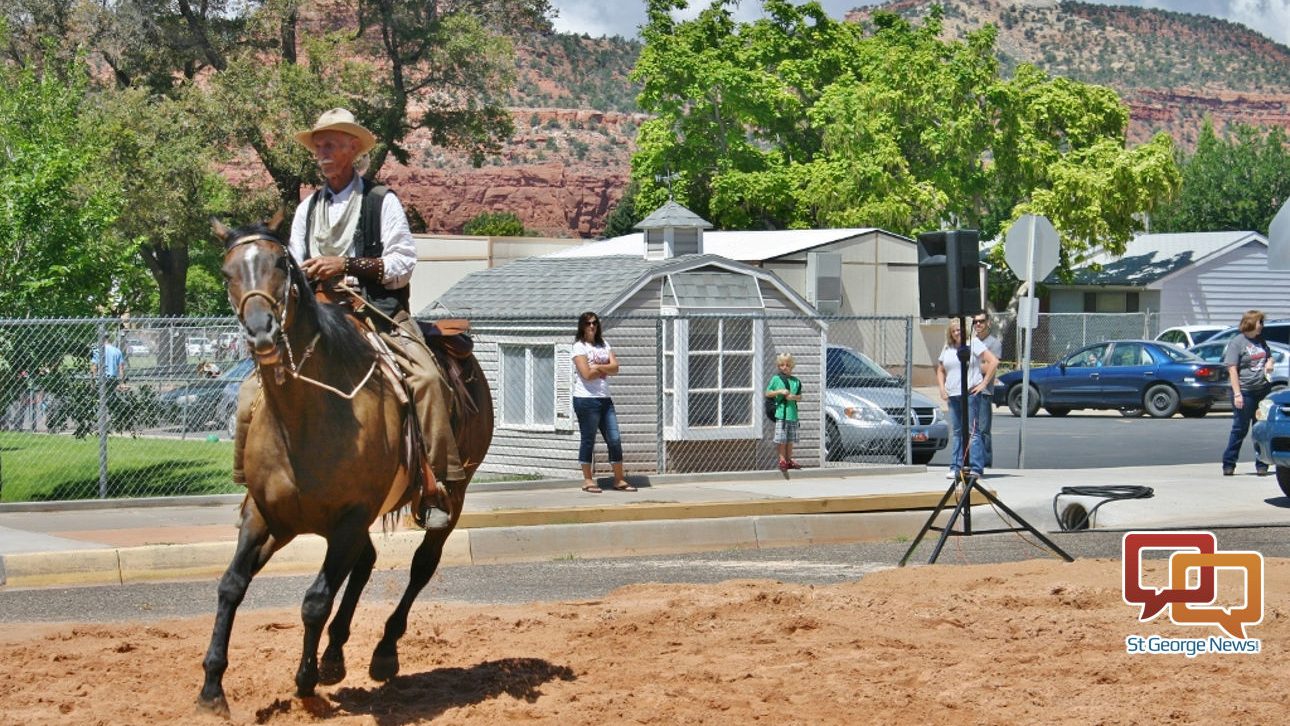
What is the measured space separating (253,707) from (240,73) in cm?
4476

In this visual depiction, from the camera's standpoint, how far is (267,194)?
51938mm

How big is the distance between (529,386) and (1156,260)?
131 ft

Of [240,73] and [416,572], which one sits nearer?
[416,572]

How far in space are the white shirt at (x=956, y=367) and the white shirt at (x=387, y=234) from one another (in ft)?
36.8

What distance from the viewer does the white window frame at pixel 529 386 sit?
64.7 ft

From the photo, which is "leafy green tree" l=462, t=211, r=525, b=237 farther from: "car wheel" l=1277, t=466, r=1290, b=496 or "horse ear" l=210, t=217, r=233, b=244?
"horse ear" l=210, t=217, r=233, b=244

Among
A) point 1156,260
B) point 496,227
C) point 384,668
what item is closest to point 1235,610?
point 384,668

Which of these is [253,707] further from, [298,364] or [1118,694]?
[1118,694]

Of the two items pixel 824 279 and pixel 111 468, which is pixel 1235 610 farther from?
pixel 824 279

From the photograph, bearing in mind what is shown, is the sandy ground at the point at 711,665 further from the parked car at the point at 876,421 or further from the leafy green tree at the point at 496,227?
the leafy green tree at the point at 496,227

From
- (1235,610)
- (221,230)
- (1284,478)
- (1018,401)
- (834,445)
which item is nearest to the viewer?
(221,230)

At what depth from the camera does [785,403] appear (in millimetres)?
19750

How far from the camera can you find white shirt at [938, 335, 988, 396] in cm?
1872

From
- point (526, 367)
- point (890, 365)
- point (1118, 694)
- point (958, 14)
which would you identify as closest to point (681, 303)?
point (526, 367)
